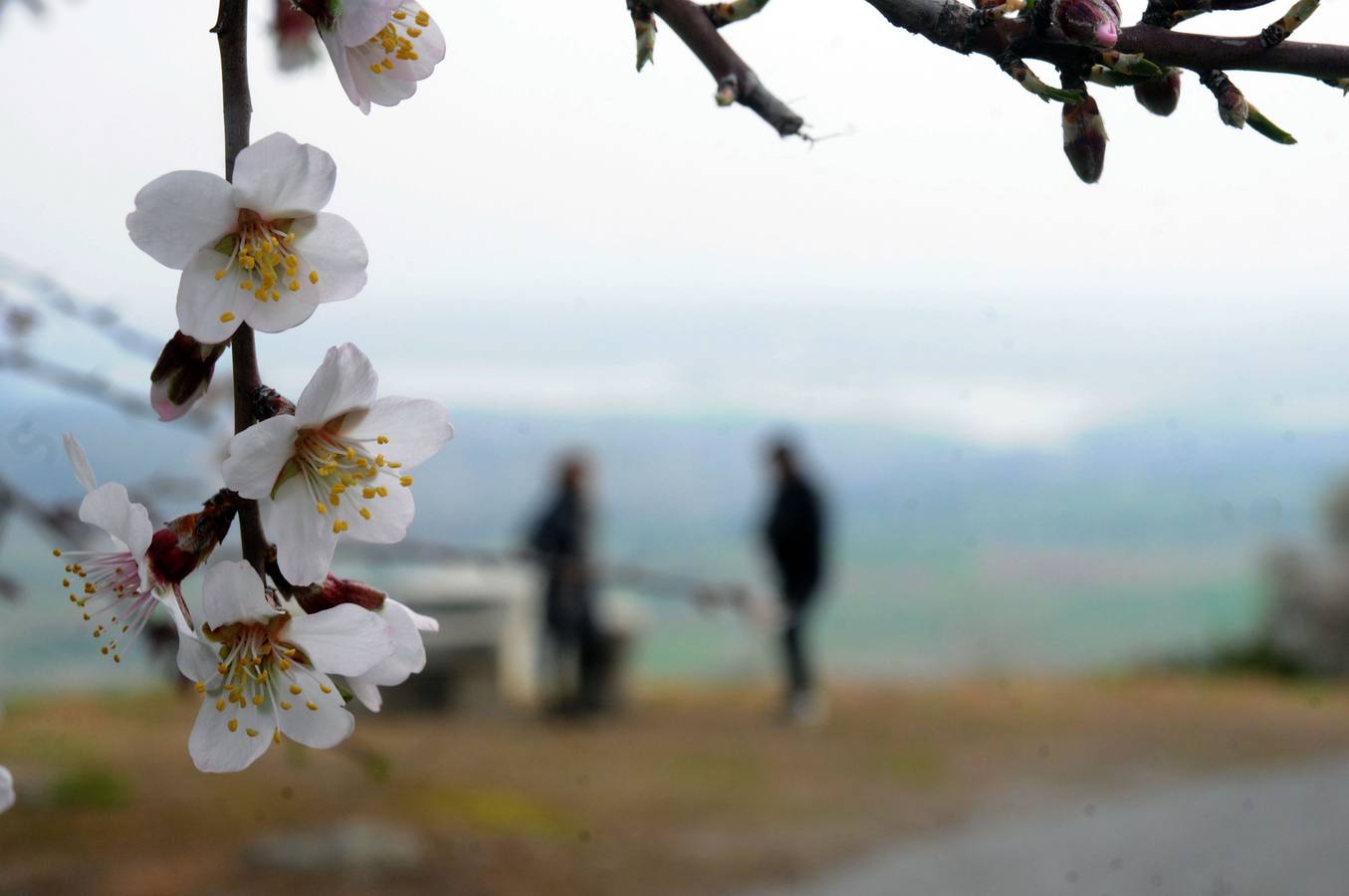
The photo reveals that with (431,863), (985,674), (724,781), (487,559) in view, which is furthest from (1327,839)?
(487,559)

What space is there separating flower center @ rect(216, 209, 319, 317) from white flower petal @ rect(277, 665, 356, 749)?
174mm

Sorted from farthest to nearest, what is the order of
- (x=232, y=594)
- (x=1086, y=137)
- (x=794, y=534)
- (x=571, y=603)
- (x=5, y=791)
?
1. (x=571, y=603)
2. (x=794, y=534)
3. (x=5, y=791)
4. (x=1086, y=137)
5. (x=232, y=594)

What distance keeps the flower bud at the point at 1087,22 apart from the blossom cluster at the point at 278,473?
1.00ft

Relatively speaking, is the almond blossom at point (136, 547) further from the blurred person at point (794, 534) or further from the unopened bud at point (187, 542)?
the blurred person at point (794, 534)

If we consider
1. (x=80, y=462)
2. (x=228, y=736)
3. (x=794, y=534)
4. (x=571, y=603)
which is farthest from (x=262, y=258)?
(x=571, y=603)

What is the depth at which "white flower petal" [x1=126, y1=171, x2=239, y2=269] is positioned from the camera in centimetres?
59

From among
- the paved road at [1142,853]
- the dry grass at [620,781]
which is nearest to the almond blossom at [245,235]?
the dry grass at [620,781]

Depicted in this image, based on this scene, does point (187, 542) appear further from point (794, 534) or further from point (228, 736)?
point (794, 534)

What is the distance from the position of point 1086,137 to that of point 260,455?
422mm

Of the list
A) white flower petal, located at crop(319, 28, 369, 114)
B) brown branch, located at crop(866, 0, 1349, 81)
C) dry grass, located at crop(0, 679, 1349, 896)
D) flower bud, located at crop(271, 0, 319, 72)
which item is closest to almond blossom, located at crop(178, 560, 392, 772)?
white flower petal, located at crop(319, 28, 369, 114)

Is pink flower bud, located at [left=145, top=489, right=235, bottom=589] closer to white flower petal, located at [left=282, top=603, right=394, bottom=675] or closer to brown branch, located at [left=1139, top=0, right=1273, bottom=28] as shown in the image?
white flower petal, located at [left=282, top=603, right=394, bottom=675]

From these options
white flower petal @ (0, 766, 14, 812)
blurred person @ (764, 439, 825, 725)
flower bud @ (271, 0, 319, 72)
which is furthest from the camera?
blurred person @ (764, 439, 825, 725)

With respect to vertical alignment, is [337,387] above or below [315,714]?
above

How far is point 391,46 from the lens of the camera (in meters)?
0.69
